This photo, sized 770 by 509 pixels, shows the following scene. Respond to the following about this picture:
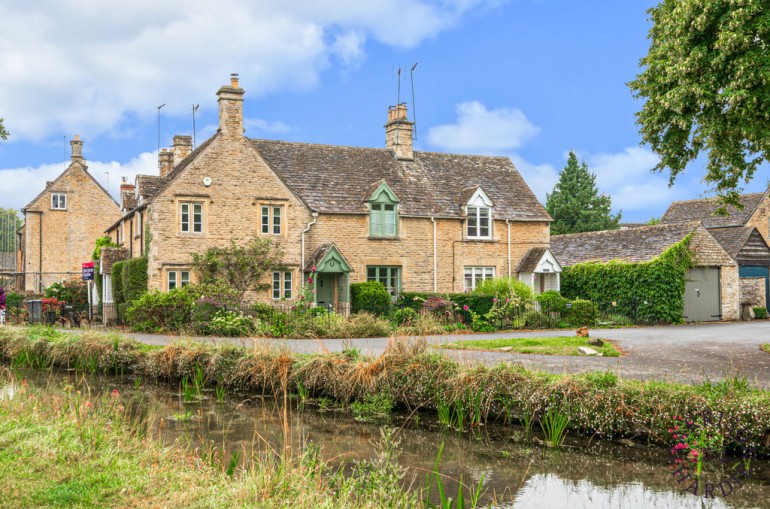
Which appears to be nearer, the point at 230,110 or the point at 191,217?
the point at 191,217

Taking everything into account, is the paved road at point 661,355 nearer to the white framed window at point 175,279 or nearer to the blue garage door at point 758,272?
the white framed window at point 175,279

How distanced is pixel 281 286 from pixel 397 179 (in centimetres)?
846

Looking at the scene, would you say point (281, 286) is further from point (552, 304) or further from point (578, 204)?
point (578, 204)

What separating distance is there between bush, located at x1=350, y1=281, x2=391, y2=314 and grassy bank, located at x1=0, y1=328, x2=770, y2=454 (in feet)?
42.7

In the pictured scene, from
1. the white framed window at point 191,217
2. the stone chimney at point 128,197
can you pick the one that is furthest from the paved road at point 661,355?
the stone chimney at point 128,197

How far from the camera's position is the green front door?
3209 cm

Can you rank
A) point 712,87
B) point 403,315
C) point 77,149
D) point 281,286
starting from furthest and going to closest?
point 77,149, point 281,286, point 403,315, point 712,87

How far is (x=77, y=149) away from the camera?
2137 inches

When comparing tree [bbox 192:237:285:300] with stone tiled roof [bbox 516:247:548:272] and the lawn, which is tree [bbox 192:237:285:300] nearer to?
the lawn

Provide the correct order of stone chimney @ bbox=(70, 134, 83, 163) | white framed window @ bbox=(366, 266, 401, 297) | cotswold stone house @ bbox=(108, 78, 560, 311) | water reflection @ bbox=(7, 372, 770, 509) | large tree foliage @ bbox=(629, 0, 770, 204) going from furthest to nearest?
stone chimney @ bbox=(70, 134, 83, 163), white framed window @ bbox=(366, 266, 401, 297), cotswold stone house @ bbox=(108, 78, 560, 311), large tree foliage @ bbox=(629, 0, 770, 204), water reflection @ bbox=(7, 372, 770, 509)

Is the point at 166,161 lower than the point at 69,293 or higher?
higher

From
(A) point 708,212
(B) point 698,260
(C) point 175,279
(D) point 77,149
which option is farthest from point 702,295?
(D) point 77,149

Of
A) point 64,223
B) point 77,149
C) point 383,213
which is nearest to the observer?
point 383,213

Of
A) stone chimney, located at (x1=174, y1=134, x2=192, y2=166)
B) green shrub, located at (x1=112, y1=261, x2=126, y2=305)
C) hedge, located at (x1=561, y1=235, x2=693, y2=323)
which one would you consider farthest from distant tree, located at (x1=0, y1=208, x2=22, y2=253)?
hedge, located at (x1=561, y1=235, x2=693, y2=323)
